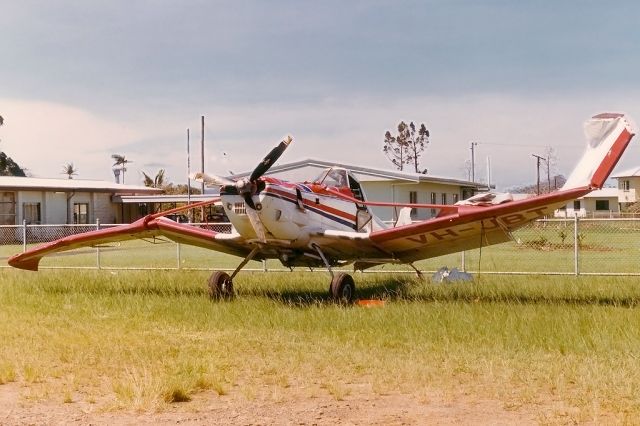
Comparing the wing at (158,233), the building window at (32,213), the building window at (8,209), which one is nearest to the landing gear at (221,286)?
the wing at (158,233)

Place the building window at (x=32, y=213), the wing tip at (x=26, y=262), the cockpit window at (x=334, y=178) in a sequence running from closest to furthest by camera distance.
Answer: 1. the cockpit window at (x=334, y=178)
2. the wing tip at (x=26, y=262)
3. the building window at (x=32, y=213)

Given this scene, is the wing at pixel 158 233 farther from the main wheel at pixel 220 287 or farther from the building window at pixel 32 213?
the building window at pixel 32 213

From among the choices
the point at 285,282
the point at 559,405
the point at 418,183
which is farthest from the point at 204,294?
the point at 418,183

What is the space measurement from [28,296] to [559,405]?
1117 cm

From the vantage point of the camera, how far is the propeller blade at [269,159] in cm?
1147

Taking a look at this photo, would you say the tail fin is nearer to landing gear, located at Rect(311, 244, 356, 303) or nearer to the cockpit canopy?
landing gear, located at Rect(311, 244, 356, 303)

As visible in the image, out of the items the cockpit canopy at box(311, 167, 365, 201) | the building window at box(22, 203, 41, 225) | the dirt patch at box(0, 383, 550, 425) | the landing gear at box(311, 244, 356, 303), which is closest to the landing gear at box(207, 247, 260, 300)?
the landing gear at box(311, 244, 356, 303)

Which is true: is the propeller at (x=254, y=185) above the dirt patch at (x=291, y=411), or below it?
above

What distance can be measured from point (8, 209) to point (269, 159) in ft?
115

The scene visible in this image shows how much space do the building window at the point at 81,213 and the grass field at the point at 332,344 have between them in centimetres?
3374

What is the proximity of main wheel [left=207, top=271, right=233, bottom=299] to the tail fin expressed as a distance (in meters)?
6.25

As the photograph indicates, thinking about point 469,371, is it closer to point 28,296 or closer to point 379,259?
point 379,259

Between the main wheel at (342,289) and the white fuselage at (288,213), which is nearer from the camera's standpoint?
the white fuselage at (288,213)

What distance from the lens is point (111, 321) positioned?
10.6 m
